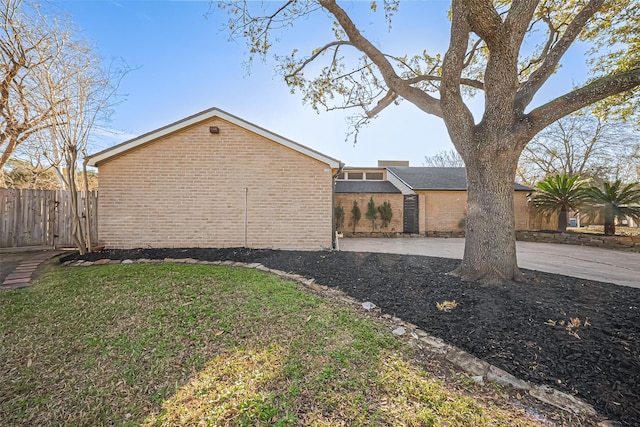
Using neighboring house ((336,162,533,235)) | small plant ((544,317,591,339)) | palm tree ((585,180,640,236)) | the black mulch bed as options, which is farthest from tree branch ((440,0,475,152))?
palm tree ((585,180,640,236))

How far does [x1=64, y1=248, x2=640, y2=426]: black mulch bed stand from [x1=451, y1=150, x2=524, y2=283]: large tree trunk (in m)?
0.31

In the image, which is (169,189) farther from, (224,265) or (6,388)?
(6,388)

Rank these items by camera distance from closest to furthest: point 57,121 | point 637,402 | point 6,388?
point 637,402
point 6,388
point 57,121

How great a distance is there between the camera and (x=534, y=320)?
123 inches

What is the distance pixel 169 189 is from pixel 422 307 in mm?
7619

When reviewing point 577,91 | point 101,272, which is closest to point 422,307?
point 577,91

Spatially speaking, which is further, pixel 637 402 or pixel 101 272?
pixel 101 272

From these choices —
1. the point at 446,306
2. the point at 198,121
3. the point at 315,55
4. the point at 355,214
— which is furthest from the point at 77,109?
the point at 355,214

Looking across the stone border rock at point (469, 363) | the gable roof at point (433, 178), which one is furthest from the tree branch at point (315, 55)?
the gable roof at point (433, 178)

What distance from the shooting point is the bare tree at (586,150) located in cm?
1842

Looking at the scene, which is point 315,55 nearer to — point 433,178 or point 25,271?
point 25,271

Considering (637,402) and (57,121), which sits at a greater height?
(57,121)

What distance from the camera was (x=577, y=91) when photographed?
4.30m

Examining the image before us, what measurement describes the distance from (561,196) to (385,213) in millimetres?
7985
